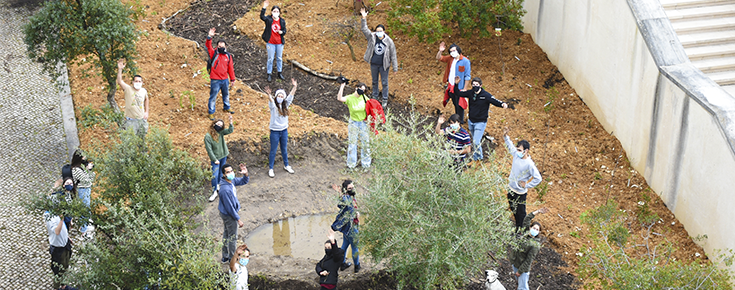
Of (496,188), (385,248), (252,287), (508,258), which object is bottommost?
(252,287)

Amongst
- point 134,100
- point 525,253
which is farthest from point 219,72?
point 525,253

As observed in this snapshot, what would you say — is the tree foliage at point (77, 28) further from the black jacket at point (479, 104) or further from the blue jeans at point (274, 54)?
the black jacket at point (479, 104)

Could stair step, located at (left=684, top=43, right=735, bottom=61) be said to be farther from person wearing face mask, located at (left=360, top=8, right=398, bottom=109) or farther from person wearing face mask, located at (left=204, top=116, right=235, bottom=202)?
person wearing face mask, located at (left=204, top=116, right=235, bottom=202)

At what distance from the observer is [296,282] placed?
28.8 feet

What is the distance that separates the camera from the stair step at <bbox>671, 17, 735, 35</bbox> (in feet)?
37.8

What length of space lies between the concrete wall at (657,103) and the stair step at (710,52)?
722 mm

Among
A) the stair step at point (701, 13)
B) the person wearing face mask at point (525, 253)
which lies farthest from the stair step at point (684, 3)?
the person wearing face mask at point (525, 253)

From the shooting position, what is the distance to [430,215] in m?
7.70

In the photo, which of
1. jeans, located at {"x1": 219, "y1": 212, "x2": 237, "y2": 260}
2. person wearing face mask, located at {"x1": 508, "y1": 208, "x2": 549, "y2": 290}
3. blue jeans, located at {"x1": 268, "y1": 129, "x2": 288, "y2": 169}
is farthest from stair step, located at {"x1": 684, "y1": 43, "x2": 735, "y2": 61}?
jeans, located at {"x1": 219, "y1": 212, "x2": 237, "y2": 260}

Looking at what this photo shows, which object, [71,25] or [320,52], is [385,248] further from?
[320,52]

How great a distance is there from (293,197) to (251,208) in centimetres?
75

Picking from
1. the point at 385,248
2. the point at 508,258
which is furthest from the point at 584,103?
the point at 385,248

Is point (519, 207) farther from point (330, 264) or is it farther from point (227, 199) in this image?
point (227, 199)

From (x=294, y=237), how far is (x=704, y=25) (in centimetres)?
816
